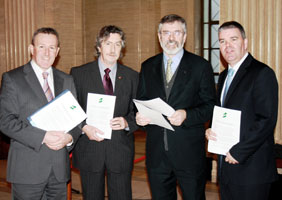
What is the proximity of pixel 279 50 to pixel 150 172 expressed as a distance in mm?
2952

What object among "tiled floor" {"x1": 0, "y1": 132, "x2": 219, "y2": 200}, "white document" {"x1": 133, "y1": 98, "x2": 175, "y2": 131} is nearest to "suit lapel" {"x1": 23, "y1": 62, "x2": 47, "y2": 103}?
"white document" {"x1": 133, "y1": 98, "x2": 175, "y2": 131}

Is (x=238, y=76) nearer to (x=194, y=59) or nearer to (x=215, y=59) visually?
(x=194, y=59)

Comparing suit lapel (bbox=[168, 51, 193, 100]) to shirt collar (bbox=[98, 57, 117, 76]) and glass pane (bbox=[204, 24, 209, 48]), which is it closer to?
shirt collar (bbox=[98, 57, 117, 76])

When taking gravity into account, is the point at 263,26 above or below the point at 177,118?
above

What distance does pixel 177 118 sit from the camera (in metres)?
3.52

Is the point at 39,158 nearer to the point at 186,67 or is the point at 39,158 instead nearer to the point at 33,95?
the point at 33,95

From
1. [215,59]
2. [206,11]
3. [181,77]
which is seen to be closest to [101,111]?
[181,77]

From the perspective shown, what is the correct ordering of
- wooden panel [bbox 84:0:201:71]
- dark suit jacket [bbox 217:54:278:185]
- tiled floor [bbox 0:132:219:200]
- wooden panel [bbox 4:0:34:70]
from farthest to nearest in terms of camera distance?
wooden panel [bbox 84:0:201:71], wooden panel [bbox 4:0:34:70], tiled floor [bbox 0:132:219:200], dark suit jacket [bbox 217:54:278:185]

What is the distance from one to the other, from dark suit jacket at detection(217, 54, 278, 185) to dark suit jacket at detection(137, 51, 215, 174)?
0.36 meters

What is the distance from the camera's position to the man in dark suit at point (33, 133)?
3301mm

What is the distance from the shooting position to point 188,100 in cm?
370

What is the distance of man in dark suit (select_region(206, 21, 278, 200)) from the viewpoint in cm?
315

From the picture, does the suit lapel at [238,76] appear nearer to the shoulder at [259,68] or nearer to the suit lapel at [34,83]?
the shoulder at [259,68]

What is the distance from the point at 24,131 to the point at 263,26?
12.7ft
